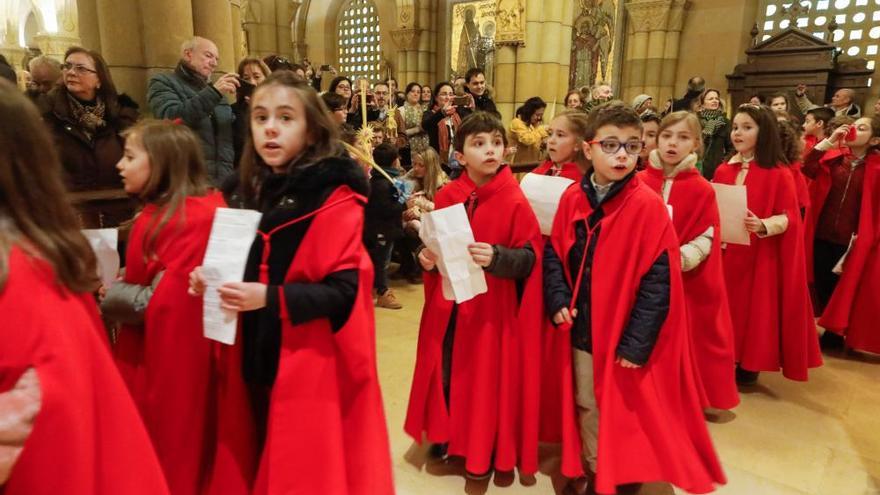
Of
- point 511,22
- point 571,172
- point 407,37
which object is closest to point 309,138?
point 571,172

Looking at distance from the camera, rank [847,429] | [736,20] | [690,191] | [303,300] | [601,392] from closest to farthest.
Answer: [303,300] → [601,392] → [690,191] → [847,429] → [736,20]

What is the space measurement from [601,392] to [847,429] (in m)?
1.90

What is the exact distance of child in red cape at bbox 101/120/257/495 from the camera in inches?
73.2

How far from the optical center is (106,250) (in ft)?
6.29

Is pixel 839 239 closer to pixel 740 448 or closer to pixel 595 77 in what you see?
pixel 740 448

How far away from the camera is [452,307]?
2.45m

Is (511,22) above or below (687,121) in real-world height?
above

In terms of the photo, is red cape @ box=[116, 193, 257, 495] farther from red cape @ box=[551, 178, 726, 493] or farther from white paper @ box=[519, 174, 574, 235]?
white paper @ box=[519, 174, 574, 235]

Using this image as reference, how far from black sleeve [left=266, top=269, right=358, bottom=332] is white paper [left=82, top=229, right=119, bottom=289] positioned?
72cm

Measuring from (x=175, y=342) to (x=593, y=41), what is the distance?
11513 millimetres

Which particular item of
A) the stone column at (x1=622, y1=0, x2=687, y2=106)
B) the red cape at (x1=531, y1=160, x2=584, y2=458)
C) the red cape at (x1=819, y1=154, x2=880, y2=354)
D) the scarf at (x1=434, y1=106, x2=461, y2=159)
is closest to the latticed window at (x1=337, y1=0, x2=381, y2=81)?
the stone column at (x1=622, y1=0, x2=687, y2=106)

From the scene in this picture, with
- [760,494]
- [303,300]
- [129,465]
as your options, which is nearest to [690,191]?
[760,494]

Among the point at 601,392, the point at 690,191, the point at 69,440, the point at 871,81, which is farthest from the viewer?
the point at 871,81

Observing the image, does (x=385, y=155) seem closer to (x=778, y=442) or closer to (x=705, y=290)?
(x=705, y=290)
